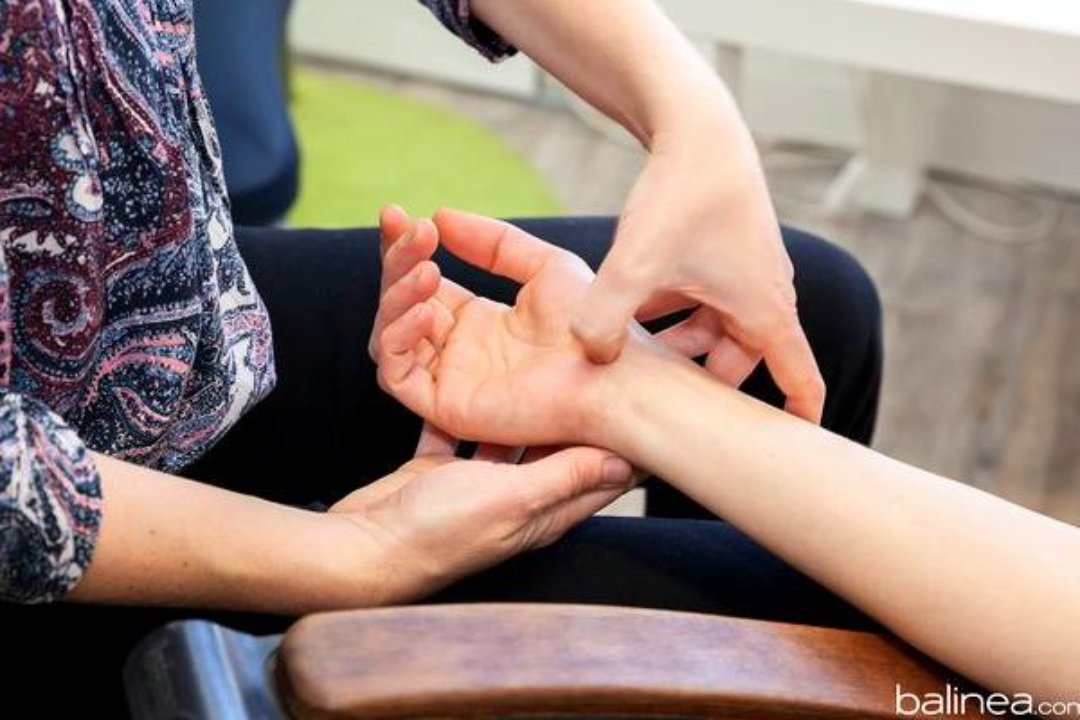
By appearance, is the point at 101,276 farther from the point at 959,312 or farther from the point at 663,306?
the point at 959,312

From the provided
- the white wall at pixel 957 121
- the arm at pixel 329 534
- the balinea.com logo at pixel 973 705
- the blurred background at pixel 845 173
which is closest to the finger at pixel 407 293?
the arm at pixel 329 534

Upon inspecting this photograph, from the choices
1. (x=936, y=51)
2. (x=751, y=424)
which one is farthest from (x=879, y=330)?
(x=936, y=51)

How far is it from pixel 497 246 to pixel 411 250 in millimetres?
96

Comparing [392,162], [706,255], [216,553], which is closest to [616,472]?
[706,255]

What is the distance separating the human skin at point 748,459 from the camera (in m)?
0.74

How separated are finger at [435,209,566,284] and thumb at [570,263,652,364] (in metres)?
0.10

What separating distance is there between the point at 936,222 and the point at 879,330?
1.25 meters

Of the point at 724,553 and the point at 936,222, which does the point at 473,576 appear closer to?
the point at 724,553

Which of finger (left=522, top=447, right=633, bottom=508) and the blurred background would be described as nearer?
finger (left=522, top=447, right=633, bottom=508)

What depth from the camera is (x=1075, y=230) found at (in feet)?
7.23

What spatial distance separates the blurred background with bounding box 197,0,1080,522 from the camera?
70.5 inches

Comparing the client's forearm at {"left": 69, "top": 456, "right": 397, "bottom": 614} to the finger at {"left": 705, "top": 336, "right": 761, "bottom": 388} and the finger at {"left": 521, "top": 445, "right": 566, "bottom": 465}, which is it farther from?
the finger at {"left": 705, "top": 336, "right": 761, "bottom": 388}

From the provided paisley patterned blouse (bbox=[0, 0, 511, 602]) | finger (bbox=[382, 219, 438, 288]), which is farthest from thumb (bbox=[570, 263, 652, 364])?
paisley patterned blouse (bbox=[0, 0, 511, 602])

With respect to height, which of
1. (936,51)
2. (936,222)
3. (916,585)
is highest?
(936,51)
